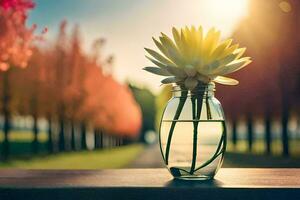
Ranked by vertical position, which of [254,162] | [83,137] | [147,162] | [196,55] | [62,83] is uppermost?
[62,83]

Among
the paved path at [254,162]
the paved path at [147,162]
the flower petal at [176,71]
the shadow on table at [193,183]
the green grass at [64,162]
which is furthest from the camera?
the paved path at [147,162]

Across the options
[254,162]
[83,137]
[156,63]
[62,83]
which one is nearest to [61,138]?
[62,83]

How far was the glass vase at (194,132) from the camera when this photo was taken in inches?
157

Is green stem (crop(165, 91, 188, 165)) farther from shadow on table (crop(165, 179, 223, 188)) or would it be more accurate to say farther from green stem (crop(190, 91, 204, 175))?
shadow on table (crop(165, 179, 223, 188))

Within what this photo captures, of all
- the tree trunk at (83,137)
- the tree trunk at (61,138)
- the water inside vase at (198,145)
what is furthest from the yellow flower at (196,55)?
the tree trunk at (83,137)

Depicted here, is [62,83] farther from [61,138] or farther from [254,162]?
[254,162]

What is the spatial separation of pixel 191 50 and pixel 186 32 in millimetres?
121

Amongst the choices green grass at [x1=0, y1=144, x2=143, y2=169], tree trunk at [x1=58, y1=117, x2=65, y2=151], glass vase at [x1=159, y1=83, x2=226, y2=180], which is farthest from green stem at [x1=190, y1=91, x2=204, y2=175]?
tree trunk at [x1=58, y1=117, x2=65, y2=151]

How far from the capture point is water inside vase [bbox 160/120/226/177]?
→ 3.98m

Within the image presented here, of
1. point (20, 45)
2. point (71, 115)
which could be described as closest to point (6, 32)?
point (20, 45)

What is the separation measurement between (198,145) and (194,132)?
87mm

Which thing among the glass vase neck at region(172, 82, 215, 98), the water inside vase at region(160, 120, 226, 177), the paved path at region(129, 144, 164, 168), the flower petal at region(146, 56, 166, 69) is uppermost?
the flower petal at region(146, 56, 166, 69)

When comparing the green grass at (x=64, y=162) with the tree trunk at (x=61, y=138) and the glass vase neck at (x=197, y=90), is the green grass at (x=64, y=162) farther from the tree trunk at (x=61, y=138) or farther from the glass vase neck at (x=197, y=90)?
the glass vase neck at (x=197, y=90)

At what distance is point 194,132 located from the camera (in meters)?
3.97
